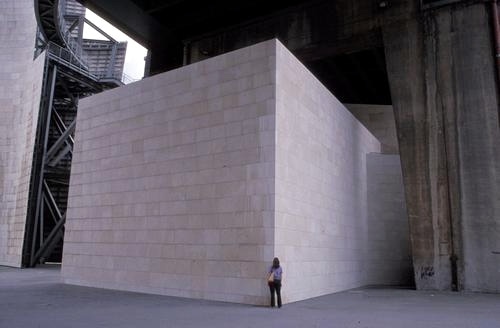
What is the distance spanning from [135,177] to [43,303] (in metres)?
6.44

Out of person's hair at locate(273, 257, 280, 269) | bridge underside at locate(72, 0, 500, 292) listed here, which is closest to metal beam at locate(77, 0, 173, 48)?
bridge underside at locate(72, 0, 500, 292)

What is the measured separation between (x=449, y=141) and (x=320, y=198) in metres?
6.57

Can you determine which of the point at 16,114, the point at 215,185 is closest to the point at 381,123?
the point at 215,185

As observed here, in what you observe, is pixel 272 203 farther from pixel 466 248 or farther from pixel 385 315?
→ pixel 466 248

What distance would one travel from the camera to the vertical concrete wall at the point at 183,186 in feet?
49.0

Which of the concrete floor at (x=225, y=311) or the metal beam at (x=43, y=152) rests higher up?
the metal beam at (x=43, y=152)

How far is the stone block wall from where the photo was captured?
589 inches

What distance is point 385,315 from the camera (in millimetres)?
11961

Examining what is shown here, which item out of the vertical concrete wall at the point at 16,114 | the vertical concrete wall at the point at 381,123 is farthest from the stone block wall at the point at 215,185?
the vertical concrete wall at the point at 16,114

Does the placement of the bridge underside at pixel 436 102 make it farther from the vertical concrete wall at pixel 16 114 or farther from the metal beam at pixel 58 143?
Answer: the vertical concrete wall at pixel 16 114

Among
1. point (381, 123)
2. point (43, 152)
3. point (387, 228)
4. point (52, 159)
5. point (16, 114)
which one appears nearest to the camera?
point (387, 228)

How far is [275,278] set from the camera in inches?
523

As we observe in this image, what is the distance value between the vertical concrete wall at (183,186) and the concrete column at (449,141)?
8966 millimetres

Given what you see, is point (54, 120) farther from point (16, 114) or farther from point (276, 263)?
point (276, 263)
